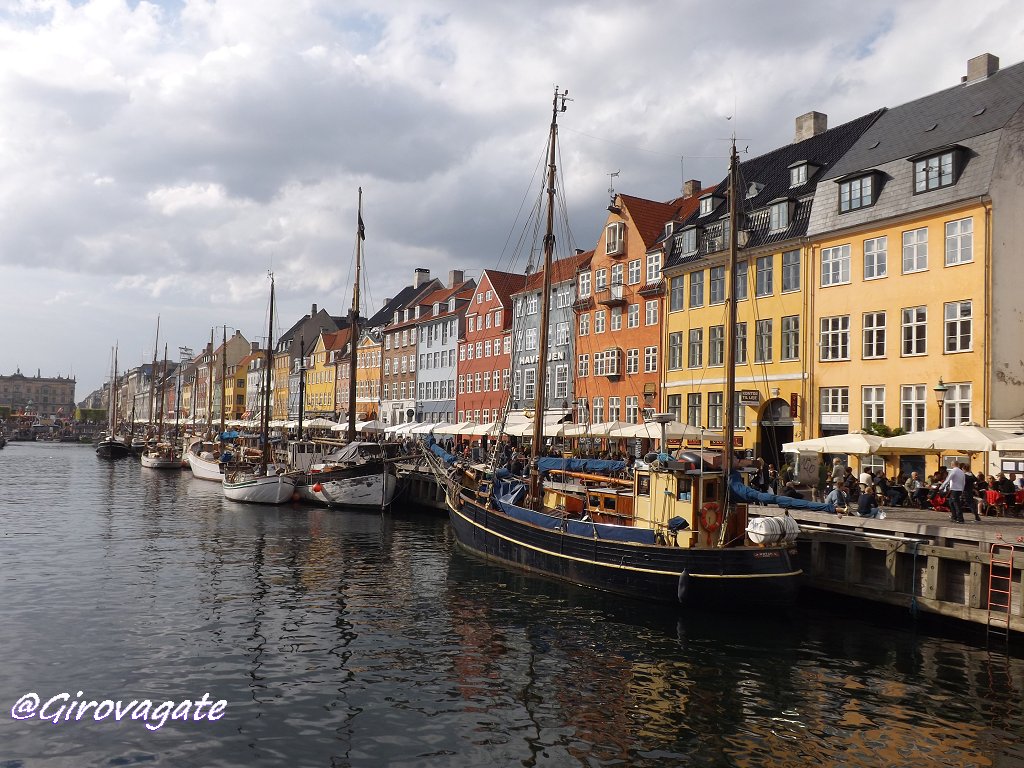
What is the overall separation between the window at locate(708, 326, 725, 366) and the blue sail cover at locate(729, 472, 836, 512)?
2011 cm

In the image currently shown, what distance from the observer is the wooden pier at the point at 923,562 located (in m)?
18.6

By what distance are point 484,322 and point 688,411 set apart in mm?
29332

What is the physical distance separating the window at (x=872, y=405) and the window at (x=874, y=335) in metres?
1.54

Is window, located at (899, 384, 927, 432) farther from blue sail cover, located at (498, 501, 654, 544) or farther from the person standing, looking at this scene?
blue sail cover, located at (498, 501, 654, 544)

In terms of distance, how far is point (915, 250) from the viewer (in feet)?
113

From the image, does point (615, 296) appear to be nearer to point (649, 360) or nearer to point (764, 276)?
point (649, 360)

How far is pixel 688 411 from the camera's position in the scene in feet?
149

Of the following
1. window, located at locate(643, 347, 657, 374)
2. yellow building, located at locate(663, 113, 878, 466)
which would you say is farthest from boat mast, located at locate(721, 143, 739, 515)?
window, located at locate(643, 347, 657, 374)

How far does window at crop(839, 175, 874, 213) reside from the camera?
120ft

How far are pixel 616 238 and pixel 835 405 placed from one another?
66.2ft

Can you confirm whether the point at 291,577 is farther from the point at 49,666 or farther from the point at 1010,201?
the point at 1010,201

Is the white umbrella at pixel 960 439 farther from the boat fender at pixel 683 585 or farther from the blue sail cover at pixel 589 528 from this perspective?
the blue sail cover at pixel 589 528

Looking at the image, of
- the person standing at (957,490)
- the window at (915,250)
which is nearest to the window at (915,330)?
the window at (915,250)

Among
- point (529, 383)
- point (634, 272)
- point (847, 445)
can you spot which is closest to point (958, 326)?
point (847, 445)
